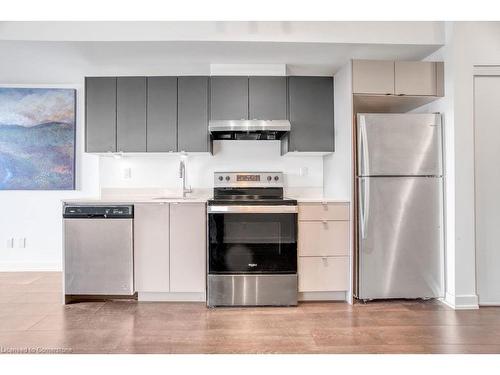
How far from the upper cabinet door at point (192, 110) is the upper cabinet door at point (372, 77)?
1390 millimetres

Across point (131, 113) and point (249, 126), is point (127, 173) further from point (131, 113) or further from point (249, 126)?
point (249, 126)

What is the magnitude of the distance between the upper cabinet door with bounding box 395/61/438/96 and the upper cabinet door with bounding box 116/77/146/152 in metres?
2.36

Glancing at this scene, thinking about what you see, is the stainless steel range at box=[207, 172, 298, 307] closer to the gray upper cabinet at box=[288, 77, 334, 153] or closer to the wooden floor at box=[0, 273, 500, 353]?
the wooden floor at box=[0, 273, 500, 353]

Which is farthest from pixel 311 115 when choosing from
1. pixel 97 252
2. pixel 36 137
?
pixel 36 137

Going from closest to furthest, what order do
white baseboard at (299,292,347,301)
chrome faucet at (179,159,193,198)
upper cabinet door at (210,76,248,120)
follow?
white baseboard at (299,292,347,301) → upper cabinet door at (210,76,248,120) → chrome faucet at (179,159,193,198)

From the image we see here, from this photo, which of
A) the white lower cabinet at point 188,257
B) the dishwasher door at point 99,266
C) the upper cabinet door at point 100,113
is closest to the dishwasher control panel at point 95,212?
the dishwasher door at point 99,266

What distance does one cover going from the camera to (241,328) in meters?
2.29

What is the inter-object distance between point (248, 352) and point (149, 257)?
4.12 feet

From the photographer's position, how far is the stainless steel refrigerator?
2.73 m

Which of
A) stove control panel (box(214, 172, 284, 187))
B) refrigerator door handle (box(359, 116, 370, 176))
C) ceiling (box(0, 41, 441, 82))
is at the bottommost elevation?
stove control panel (box(214, 172, 284, 187))

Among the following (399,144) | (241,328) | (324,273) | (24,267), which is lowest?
(241,328)

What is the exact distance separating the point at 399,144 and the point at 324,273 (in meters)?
1.28

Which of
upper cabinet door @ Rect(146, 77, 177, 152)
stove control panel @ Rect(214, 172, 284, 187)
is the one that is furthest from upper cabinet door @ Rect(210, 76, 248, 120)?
stove control panel @ Rect(214, 172, 284, 187)

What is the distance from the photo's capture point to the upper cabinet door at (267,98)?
309cm
